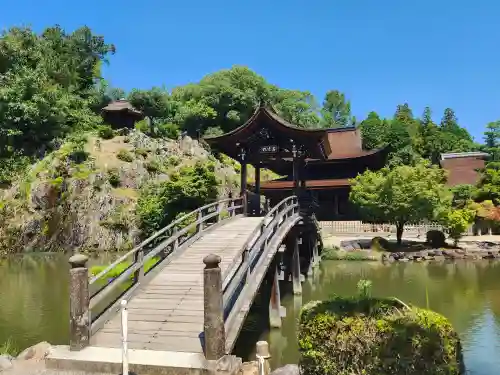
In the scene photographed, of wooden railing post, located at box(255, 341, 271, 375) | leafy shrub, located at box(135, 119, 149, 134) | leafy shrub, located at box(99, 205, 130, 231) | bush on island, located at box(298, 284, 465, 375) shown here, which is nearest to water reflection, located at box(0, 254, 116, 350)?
leafy shrub, located at box(99, 205, 130, 231)

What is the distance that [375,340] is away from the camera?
5.57 metres

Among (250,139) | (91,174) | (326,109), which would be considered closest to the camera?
(250,139)

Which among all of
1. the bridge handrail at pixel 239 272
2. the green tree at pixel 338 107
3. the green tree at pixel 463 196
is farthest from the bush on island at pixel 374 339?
the green tree at pixel 338 107

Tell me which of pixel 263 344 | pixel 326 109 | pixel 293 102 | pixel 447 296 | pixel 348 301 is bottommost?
pixel 447 296

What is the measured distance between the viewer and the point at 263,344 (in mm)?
6934

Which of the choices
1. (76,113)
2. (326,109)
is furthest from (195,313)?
(326,109)

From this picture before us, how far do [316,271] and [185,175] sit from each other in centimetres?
859

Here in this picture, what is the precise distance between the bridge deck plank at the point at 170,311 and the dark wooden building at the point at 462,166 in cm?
3790

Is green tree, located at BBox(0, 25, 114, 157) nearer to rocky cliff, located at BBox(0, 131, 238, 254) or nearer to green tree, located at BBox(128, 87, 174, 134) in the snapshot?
green tree, located at BBox(128, 87, 174, 134)

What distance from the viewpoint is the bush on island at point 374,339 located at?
17.6ft

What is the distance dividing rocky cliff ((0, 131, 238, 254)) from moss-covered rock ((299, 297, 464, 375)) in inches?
885

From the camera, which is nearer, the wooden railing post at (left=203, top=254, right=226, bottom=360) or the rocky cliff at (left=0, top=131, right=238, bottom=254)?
the wooden railing post at (left=203, top=254, right=226, bottom=360)

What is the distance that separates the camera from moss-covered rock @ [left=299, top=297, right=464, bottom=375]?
5.35 metres

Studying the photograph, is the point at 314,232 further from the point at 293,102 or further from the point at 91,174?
the point at 293,102
